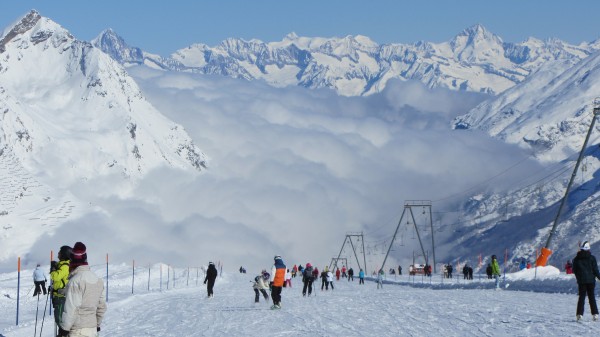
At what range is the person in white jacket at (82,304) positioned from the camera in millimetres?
14039

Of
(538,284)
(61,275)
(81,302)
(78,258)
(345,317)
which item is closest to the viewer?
(81,302)

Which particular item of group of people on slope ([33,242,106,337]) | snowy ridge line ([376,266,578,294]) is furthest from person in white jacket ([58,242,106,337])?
snowy ridge line ([376,266,578,294])

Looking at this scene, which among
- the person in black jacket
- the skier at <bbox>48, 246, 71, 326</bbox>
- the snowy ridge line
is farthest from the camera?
the snowy ridge line

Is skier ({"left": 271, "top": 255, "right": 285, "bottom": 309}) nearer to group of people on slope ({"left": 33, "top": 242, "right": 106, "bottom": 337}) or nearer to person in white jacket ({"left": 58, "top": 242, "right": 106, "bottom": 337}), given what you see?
group of people on slope ({"left": 33, "top": 242, "right": 106, "bottom": 337})

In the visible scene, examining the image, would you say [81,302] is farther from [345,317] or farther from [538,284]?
[538,284]

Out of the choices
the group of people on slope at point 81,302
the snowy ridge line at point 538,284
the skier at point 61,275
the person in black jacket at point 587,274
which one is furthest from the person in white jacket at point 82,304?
the snowy ridge line at point 538,284

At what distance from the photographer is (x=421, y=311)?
3078 centimetres

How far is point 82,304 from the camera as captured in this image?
46.4 feet

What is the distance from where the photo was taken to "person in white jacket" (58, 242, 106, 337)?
14.0m

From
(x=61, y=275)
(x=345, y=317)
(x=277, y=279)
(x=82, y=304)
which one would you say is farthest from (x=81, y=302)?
(x=277, y=279)

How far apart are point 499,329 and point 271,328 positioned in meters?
6.33

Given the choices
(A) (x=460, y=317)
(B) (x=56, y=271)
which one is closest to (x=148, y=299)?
(A) (x=460, y=317)

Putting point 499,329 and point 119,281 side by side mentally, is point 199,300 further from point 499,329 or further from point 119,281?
point 119,281

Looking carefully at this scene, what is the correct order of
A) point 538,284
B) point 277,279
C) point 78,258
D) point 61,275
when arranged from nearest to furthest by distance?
point 78,258 → point 61,275 → point 277,279 → point 538,284
